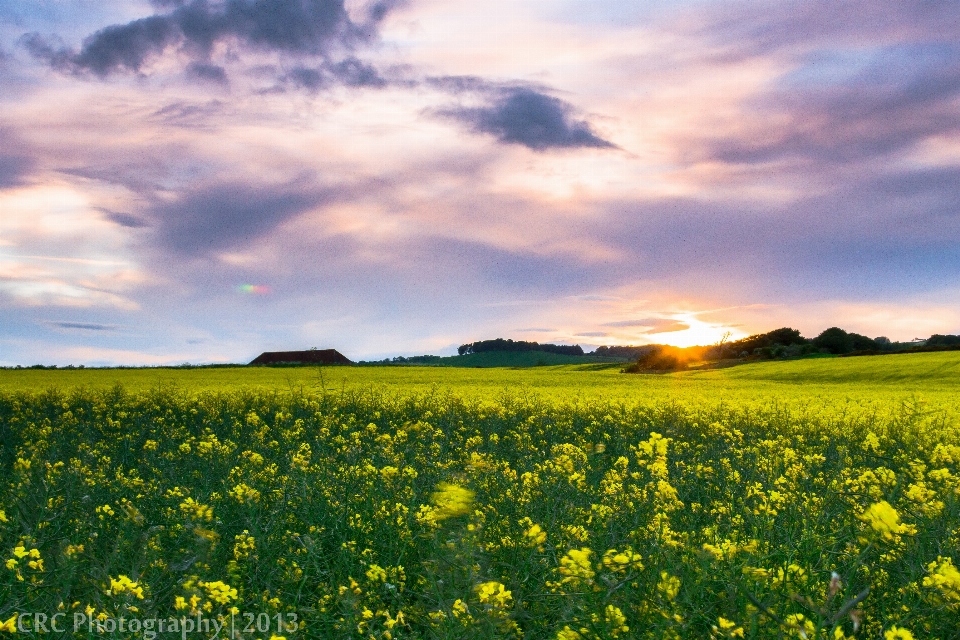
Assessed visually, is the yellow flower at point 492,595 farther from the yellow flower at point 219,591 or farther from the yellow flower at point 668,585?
the yellow flower at point 219,591

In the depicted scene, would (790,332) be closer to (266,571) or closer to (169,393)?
(169,393)

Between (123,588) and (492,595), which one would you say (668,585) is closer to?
(492,595)

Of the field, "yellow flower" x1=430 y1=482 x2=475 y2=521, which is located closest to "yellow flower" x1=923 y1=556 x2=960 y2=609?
the field

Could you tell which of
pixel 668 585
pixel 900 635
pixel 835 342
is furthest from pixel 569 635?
pixel 835 342

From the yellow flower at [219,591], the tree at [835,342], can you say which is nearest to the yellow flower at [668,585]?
the yellow flower at [219,591]

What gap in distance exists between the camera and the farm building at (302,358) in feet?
169

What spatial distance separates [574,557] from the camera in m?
3.14

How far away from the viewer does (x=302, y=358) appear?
176 ft

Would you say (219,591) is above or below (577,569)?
below

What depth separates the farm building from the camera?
169 feet

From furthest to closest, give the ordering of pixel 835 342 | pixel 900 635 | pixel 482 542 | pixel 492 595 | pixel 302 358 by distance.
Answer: pixel 835 342
pixel 302 358
pixel 482 542
pixel 492 595
pixel 900 635

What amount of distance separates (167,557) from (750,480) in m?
5.48

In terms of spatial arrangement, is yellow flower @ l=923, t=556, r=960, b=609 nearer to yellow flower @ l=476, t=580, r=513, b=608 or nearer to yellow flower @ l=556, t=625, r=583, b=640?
yellow flower @ l=556, t=625, r=583, b=640

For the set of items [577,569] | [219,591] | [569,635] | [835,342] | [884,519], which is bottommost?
[569,635]
